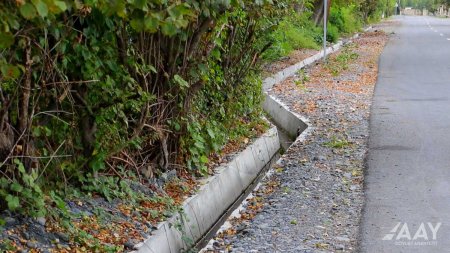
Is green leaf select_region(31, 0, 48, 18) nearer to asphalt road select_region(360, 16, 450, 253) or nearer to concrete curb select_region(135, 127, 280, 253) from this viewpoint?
concrete curb select_region(135, 127, 280, 253)

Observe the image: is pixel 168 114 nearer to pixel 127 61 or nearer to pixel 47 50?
pixel 127 61

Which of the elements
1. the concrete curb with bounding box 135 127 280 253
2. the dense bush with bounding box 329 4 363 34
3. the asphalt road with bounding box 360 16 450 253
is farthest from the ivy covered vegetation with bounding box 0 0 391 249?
the dense bush with bounding box 329 4 363 34

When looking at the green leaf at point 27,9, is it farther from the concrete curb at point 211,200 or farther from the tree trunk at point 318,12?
the tree trunk at point 318,12

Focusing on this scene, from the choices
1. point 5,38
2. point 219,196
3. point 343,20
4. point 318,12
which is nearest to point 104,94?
point 219,196

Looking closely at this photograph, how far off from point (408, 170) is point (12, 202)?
524cm

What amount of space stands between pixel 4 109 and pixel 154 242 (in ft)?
5.78

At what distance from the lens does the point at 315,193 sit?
28.5ft

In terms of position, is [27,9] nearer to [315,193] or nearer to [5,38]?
[5,38]

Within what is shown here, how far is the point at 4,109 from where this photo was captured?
5996mm

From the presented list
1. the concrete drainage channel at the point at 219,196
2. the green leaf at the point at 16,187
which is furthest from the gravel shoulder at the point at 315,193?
the green leaf at the point at 16,187

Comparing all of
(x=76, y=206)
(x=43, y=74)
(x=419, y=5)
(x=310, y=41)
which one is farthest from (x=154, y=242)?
(x=419, y=5)

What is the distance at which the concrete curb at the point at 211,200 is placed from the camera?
7.18 metres

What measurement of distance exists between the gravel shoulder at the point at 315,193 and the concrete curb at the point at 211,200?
0.38 m

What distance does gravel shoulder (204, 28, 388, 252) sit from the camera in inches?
279
